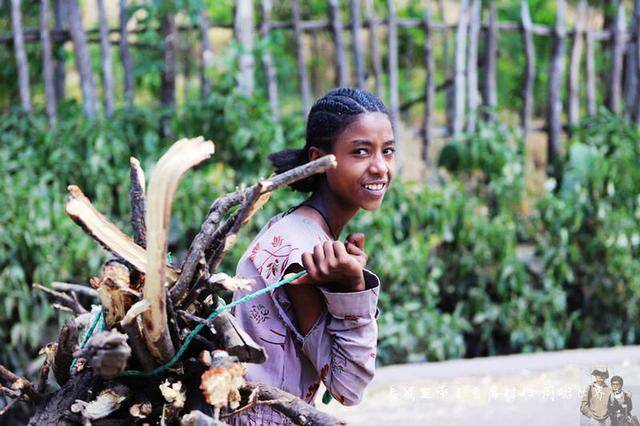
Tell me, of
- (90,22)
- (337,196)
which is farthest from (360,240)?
(90,22)

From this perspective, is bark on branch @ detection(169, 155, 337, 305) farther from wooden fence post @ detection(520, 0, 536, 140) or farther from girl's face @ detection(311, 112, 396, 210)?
wooden fence post @ detection(520, 0, 536, 140)

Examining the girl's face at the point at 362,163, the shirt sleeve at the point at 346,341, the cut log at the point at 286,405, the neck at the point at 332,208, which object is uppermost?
the girl's face at the point at 362,163

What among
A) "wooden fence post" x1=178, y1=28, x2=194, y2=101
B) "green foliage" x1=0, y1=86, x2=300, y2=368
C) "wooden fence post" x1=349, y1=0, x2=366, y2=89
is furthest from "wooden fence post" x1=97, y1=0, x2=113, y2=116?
"wooden fence post" x1=349, y1=0, x2=366, y2=89

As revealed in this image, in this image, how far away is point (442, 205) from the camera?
557 cm

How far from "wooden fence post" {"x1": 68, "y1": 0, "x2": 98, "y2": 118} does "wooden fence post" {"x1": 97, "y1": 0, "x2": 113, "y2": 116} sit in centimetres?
9

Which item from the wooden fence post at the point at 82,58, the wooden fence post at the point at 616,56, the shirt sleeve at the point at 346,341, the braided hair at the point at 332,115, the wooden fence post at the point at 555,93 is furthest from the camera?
the wooden fence post at the point at 616,56

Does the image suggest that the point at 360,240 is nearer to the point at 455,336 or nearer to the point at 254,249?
the point at 254,249

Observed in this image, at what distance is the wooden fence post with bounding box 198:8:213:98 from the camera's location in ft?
18.2

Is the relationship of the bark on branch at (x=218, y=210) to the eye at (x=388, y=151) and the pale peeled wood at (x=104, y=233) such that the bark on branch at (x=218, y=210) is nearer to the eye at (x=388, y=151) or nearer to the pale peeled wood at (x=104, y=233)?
the pale peeled wood at (x=104, y=233)

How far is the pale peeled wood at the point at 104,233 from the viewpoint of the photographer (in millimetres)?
1694

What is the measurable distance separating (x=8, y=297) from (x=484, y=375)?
2549 mm

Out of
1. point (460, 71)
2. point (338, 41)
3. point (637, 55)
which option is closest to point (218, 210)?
point (338, 41)

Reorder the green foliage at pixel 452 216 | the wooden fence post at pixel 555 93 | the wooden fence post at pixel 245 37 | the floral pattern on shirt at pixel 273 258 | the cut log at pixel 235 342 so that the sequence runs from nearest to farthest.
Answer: the cut log at pixel 235 342 → the floral pattern on shirt at pixel 273 258 → the green foliage at pixel 452 216 → the wooden fence post at pixel 245 37 → the wooden fence post at pixel 555 93

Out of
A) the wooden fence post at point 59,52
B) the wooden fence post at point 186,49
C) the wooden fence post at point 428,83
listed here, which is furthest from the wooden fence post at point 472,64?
the wooden fence post at point 59,52
